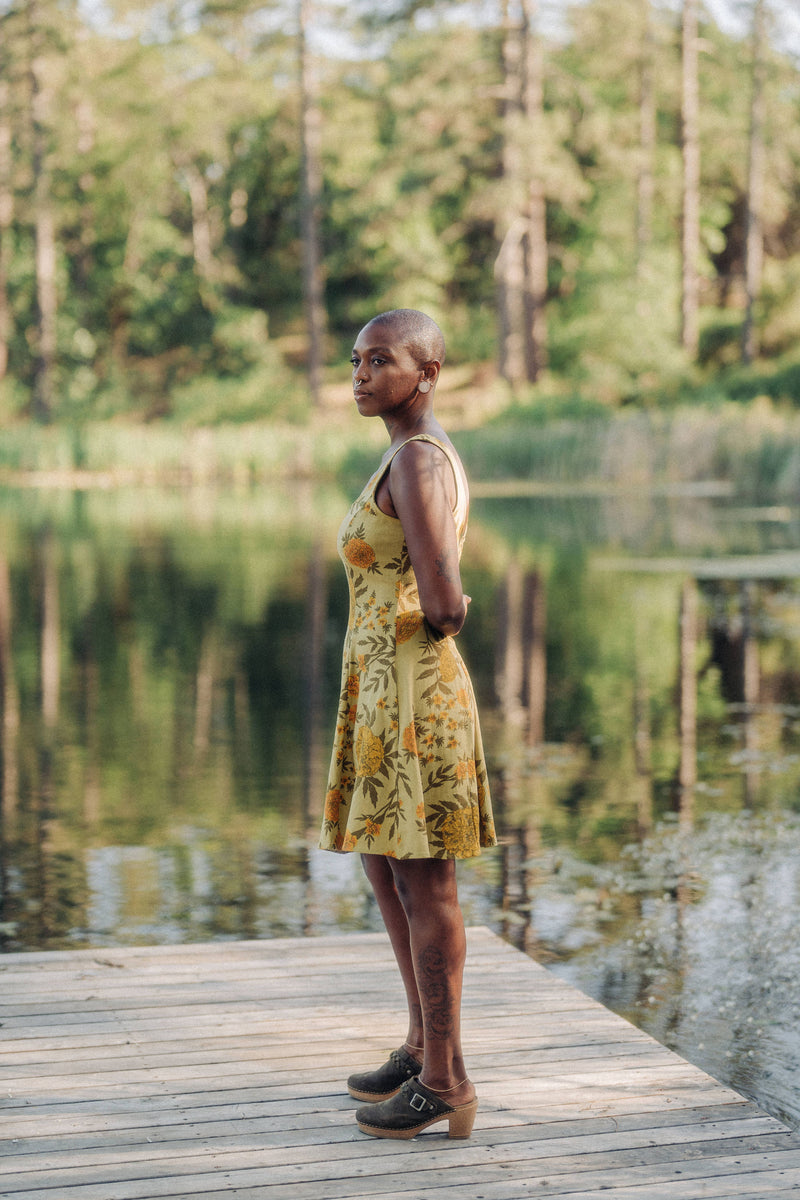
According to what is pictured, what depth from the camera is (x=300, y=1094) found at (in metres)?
3.73

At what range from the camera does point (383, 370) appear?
11.6 feet

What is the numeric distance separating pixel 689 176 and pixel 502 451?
13.8 meters

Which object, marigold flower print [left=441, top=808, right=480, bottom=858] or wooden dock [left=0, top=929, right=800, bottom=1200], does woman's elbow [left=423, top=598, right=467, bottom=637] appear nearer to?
marigold flower print [left=441, top=808, right=480, bottom=858]

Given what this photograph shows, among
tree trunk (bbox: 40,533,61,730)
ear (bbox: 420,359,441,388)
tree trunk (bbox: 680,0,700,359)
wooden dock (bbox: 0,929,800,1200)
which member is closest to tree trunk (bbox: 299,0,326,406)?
tree trunk (bbox: 680,0,700,359)

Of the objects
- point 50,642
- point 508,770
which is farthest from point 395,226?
point 508,770

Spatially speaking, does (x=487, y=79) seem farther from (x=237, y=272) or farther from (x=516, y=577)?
(x=516, y=577)

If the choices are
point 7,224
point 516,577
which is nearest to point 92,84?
point 7,224

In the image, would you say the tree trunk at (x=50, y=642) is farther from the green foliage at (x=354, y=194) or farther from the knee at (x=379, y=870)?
the green foliage at (x=354, y=194)

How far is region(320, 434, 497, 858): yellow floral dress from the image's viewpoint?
3.46 m

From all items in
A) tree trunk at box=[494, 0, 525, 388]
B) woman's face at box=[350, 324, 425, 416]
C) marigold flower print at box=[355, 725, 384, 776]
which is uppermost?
tree trunk at box=[494, 0, 525, 388]

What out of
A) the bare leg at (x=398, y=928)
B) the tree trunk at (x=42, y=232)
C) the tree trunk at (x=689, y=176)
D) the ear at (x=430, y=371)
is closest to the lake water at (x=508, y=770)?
the bare leg at (x=398, y=928)

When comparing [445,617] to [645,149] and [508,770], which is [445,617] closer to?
[508,770]

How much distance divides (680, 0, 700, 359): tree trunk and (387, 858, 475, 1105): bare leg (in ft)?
132

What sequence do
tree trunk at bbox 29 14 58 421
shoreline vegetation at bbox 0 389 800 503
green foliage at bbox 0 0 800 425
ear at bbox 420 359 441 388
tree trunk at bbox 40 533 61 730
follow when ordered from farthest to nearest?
1. tree trunk at bbox 29 14 58 421
2. green foliage at bbox 0 0 800 425
3. shoreline vegetation at bbox 0 389 800 503
4. tree trunk at bbox 40 533 61 730
5. ear at bbox 420 359 441 388
